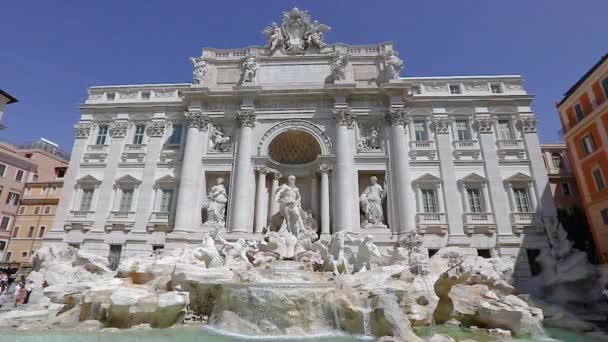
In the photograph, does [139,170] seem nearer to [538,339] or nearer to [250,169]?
[250,169]

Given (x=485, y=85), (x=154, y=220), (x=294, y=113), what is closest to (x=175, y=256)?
(x=154, y=220)

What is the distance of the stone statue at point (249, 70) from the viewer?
2128 centimetres

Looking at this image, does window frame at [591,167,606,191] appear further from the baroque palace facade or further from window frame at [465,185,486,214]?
window frame at [465,185,486,214]

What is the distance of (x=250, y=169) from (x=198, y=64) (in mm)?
8896

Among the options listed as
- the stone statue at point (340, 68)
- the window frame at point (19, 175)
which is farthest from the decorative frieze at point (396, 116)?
the window frame at point (19, 175)

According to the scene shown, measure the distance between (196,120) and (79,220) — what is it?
9.54 metres

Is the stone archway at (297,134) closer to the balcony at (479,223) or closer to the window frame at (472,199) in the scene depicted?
the window frame at (472,199)

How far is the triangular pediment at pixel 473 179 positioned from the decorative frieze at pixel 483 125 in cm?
325

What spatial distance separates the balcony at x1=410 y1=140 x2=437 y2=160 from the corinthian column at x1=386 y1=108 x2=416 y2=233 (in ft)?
1.66

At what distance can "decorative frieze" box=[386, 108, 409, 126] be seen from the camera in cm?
2000

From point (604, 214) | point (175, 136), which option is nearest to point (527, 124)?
point (604, 214)

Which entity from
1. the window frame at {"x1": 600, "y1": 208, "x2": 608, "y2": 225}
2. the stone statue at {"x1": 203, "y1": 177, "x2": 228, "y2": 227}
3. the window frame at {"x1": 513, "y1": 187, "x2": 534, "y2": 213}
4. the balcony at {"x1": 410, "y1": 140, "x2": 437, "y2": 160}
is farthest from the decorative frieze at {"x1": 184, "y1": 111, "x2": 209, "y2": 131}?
the window frame at {"x1": 600, "y1": 208, "x2": 608, "y2": 225}

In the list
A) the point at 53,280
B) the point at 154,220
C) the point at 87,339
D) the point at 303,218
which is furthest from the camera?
the point at 154,220

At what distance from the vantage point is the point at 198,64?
72.8 feet
